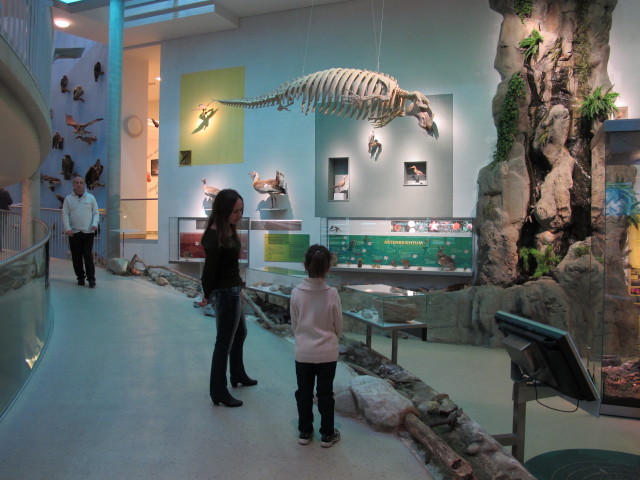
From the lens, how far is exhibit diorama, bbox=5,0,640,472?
8.24 metres

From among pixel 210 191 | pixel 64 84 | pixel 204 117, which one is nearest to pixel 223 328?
pixel 210 191

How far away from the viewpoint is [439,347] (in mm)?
7879

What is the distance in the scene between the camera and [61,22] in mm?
11898

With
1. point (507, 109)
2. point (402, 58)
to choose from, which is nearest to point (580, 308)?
point (507, 109)

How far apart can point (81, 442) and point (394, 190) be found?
7.94 m

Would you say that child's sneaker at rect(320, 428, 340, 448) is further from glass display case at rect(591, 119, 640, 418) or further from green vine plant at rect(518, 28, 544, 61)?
green vine plant at rect(518, 28, 544, 61)

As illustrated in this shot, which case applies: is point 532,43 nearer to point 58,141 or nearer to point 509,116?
point 509,116

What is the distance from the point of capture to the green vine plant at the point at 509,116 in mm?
8820

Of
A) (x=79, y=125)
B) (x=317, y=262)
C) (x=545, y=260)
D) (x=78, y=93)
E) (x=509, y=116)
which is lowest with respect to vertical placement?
(x=545, y=260)

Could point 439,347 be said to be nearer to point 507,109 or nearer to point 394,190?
point 394,190

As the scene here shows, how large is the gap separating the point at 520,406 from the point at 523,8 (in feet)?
29.6

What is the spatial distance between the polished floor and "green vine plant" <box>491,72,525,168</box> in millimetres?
4846

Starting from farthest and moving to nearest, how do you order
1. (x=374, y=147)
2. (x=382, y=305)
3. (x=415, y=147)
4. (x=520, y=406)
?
(x=374, y=147) → (x=415, y=147) → (x=382, y=305) → (x=520, y=406)

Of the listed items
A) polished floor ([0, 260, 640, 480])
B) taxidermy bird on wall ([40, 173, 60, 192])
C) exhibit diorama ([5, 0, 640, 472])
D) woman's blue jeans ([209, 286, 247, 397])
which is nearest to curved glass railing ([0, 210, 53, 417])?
polished floor ([0, 260, 640, 480])
